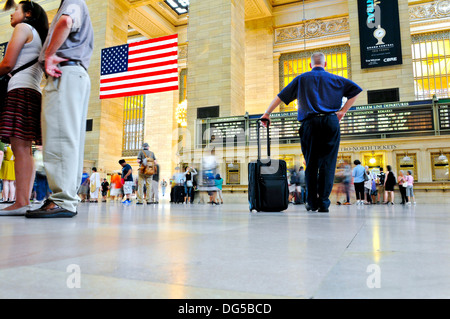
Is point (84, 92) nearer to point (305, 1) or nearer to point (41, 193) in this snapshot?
point (41, 193)

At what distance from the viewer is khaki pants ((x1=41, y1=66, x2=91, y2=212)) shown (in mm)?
2451

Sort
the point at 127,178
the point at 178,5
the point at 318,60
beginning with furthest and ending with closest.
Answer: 1. the point at 178,5
2. the point at 127,178
3. the point at 318,60

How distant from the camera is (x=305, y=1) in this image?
18.8 metres

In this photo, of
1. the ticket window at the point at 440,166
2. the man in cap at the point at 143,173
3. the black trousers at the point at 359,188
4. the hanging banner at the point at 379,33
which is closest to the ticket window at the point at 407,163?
the ticket window at the point at 440,166

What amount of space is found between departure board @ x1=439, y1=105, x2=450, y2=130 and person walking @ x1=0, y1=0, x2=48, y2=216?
1098 centimetres

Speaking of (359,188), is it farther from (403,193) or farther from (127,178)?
(127,178)

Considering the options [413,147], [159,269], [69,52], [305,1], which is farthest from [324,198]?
[305,1]

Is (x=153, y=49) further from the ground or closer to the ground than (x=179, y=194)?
further from the ground

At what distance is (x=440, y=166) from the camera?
9945mm

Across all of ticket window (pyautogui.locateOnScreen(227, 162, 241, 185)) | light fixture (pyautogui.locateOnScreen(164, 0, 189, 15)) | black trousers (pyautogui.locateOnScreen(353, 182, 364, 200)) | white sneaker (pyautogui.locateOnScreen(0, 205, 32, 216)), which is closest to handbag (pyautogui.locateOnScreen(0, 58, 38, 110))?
white sneaker (pyautogui.locateOnScreen(0, 205, 32, 216))

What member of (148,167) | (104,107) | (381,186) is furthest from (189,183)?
(104,107)

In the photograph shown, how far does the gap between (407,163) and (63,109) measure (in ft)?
34.5

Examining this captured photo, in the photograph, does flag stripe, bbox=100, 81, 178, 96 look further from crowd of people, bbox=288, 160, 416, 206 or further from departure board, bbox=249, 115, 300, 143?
crowd of people, bbox=288, 160, 416, 206
